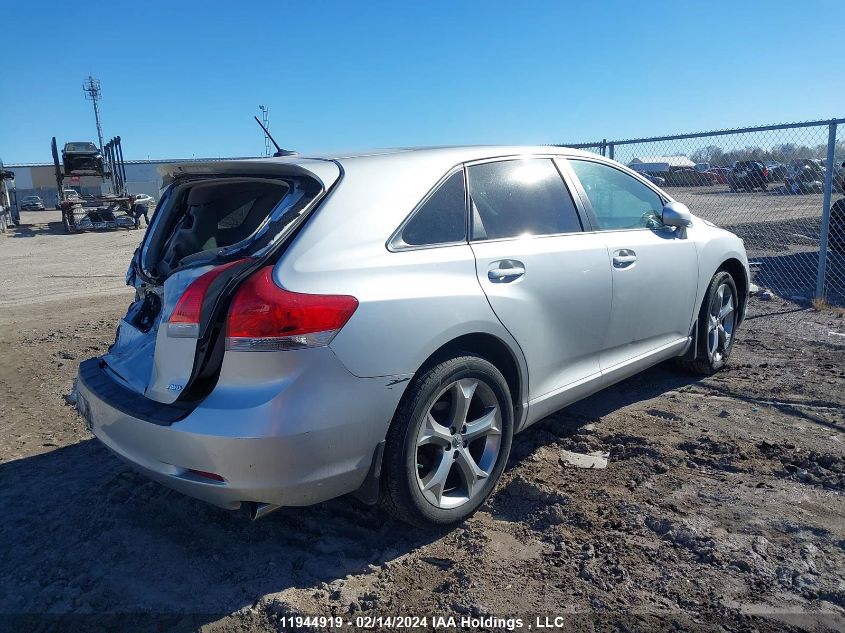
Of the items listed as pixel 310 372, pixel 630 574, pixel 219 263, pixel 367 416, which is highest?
pixel 219 263

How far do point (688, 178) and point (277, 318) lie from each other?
26.5 ft

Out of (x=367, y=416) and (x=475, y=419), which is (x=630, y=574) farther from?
(x=367, y=416)

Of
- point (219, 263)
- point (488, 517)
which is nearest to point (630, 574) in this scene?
point (488, 517)

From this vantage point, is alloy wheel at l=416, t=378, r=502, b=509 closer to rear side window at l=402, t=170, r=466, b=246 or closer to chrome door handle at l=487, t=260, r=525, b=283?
chrome door handle at l=487, t=260, r=525, b=283

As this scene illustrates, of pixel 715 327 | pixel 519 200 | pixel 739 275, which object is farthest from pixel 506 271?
pixel 739 275

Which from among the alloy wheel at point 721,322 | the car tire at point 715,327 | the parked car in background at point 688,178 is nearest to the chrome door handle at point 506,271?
the car tire at point 715,327

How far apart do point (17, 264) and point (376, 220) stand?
14.2 m

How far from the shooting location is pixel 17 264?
1439 centimetres

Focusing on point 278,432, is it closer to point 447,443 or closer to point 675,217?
point 447,443

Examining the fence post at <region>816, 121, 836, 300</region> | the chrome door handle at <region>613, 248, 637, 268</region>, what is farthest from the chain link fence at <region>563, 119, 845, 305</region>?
the chrome door handle at <region>613, 248, 637, 268</region>

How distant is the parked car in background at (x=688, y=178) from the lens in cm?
880

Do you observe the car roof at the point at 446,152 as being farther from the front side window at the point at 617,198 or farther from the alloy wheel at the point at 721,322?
the alloy wheel at the point at 721,322

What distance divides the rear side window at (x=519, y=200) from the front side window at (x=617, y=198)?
271 millimetres

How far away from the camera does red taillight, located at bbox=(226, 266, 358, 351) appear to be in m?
2.54
